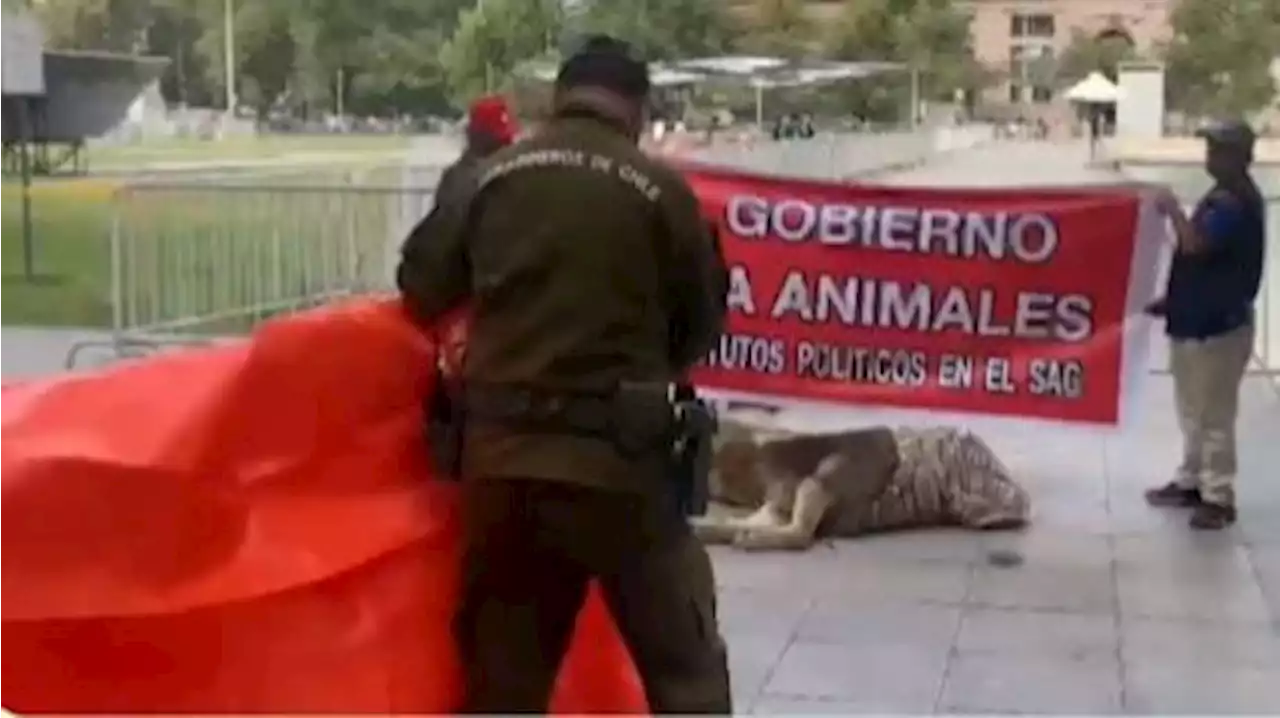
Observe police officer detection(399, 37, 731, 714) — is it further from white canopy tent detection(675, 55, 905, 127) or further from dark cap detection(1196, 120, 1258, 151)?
white canopy tent detection(675, 55, 905, 127)

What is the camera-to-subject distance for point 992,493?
9.30m

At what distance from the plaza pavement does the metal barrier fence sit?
14.2ft

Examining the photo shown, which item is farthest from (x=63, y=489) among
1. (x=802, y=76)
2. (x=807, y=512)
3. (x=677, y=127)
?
(x=802, y=76)

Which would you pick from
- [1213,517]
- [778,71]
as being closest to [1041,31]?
[778,71]

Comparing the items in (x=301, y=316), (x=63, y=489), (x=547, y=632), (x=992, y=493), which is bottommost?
(x=992, y=493)

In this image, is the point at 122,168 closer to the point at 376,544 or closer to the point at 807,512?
the point at 807,512

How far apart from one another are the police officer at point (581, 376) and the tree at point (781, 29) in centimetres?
1746

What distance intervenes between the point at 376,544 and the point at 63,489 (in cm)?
64

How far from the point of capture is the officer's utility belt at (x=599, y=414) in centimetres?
425

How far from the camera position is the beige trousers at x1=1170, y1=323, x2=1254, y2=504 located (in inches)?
355

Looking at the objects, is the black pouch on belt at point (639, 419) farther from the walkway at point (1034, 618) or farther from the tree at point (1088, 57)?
the tree at point (1088, 57)

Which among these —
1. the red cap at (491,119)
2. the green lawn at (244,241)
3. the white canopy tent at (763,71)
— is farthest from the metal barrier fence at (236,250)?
the white canopy tent at (763,71)

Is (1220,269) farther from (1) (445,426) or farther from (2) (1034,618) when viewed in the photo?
(1) (445,426)

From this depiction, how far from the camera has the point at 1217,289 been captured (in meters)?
8.86
